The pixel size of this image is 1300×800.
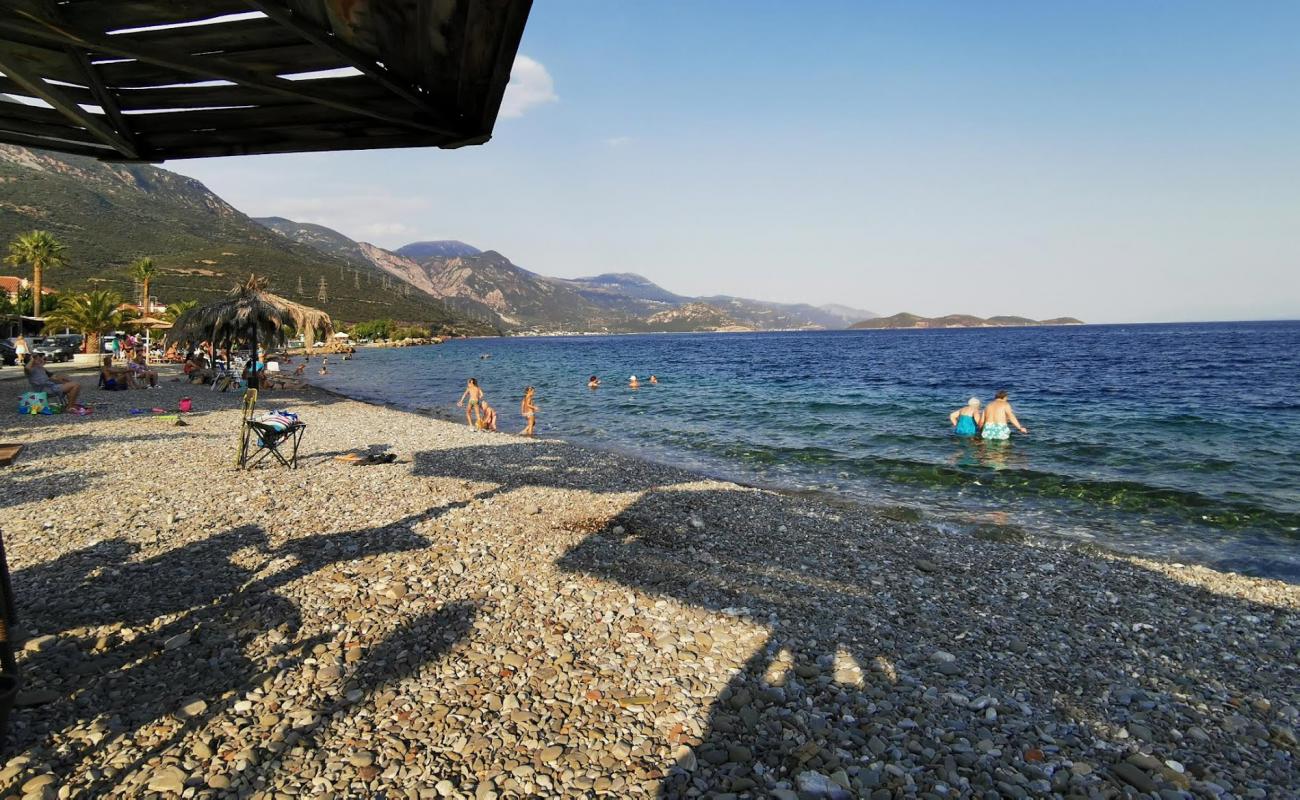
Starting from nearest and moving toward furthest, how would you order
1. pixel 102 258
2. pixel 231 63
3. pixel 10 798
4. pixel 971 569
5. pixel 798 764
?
pixel 231 63 → pixel 10 798 → pixel 798 764 → pixel 971 569 → pixel 102 258

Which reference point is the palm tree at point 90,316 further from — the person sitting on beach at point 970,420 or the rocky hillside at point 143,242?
the person sitting on beach at point 970,420

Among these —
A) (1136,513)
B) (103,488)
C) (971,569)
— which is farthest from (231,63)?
(1136,513)

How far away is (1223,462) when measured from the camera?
48.2ft

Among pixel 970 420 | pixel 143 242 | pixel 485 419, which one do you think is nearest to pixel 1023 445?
pixel 970 420

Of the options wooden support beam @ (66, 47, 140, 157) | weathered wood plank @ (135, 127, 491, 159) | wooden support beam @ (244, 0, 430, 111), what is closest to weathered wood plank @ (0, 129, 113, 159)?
wooden support beam @ (66, 47, 140, 157)

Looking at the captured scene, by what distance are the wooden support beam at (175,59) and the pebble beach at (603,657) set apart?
11.1 ft

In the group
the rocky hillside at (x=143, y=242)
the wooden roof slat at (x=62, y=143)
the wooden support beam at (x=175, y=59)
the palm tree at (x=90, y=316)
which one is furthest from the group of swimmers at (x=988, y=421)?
the rocky hillside at (x=143, y=242)

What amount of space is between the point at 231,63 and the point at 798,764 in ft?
14.5

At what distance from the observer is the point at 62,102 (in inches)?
105

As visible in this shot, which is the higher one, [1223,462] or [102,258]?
[102,258]

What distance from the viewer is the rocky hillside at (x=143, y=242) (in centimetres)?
8781

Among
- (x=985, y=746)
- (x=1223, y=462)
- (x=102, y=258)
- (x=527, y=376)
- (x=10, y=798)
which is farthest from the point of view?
(x=102, y=258)

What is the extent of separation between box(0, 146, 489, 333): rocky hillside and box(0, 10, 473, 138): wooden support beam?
83624mm

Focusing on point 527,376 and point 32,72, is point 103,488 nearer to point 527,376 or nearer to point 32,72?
point 32,72
